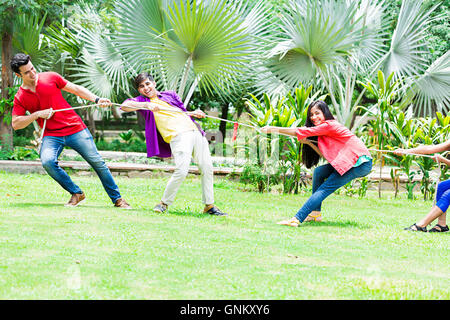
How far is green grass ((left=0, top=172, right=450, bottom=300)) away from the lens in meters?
3.26

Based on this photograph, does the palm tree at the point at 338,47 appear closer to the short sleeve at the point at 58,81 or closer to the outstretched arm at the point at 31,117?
the short sleeve at the point at 58,81

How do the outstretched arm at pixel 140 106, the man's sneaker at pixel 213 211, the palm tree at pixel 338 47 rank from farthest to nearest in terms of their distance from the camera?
the palm tree at pixel 338 47 < the man's sneaker at pixel 213 211 < the outstretched arm at pixel 140 106

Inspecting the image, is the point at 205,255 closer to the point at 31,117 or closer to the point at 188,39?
the point at 31,117

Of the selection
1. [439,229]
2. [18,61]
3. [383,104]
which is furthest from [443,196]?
[18,61]

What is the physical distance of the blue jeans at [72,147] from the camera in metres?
6.08

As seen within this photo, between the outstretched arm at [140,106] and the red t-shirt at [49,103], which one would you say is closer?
the outstretched arm at [140,106]

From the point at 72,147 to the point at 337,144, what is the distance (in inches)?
110

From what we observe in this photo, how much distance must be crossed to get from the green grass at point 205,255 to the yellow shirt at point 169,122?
85 cm

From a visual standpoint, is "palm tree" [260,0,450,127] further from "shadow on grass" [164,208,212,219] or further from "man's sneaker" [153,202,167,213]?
"man's sneaker" [153,202,167,213]

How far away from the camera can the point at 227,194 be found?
28.9 feet

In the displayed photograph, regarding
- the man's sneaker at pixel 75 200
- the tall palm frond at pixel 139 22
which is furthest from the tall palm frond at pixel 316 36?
the man's sneaker at pixel 75 200

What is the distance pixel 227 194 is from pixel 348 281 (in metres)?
5.31

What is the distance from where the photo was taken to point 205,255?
412 cm
